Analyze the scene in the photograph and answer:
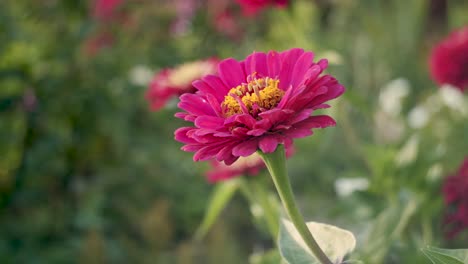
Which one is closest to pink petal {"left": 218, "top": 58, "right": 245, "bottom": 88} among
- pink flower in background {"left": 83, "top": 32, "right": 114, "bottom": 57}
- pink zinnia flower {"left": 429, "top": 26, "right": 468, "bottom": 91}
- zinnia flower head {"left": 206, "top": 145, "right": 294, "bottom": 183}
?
zinnia flower head {"left": 206, "top": 145, "right": 294, "bottom": 183}

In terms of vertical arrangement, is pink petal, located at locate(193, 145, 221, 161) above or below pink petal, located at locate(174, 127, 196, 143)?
below

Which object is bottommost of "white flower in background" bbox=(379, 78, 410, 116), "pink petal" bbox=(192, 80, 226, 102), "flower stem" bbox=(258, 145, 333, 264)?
"flower stem" bbox=(258, 145, 333, 264)

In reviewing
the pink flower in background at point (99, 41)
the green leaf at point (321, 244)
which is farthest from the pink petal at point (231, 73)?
the pink flower in background at point (99, 41)

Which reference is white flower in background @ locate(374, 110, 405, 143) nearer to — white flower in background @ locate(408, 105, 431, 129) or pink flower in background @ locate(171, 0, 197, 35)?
white flower in background @ locate(408, 105, 431, 129)

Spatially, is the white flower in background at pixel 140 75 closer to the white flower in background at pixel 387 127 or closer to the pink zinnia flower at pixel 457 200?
the white flower in background at pixel 387 127

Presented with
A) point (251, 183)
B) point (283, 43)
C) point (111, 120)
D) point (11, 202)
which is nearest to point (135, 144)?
point (111, 120)

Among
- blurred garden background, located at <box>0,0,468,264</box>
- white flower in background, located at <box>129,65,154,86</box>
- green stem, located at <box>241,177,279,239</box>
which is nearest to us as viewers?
green stem, located at <box>241,177,279,239</box>

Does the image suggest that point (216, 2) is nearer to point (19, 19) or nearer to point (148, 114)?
point (148, 114)
